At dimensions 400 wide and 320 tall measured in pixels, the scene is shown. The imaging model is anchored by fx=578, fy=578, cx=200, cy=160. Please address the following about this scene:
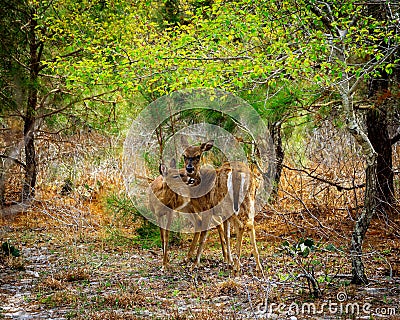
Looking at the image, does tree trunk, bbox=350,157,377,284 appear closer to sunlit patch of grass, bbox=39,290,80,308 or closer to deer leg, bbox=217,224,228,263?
deer leg, bbox=217,224,228,263

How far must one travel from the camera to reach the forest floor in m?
6.04

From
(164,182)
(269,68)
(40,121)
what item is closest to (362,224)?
(269,68)

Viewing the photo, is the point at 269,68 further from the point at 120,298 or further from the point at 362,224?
the point at 120,298

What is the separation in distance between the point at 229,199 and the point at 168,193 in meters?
1.20

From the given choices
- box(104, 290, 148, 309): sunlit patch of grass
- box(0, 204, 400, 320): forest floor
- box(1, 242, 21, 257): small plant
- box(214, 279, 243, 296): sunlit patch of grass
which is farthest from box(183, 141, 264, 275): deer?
box(1, 242, 21, 257): small plant

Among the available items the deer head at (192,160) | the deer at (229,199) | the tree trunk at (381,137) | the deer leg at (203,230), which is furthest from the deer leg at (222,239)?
the tree trunk at (381,137)

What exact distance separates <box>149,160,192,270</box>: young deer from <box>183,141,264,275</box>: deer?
19cm

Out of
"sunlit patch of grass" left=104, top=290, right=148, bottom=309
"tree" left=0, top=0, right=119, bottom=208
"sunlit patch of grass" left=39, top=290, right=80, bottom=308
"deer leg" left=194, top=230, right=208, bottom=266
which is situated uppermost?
"tree" left=0, top=0, right=119, bottom=208

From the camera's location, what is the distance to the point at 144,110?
10.7m

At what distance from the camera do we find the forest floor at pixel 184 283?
6.04 m

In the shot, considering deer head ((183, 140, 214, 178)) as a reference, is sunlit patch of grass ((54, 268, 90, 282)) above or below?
below

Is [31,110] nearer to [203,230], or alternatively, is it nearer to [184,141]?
[184,141]

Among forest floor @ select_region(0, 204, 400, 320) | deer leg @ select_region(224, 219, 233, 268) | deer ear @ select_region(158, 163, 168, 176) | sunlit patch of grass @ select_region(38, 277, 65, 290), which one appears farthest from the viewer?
deer ear @ select_region(158, 163, 168, 176)

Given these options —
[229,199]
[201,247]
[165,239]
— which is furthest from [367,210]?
[165,239]
